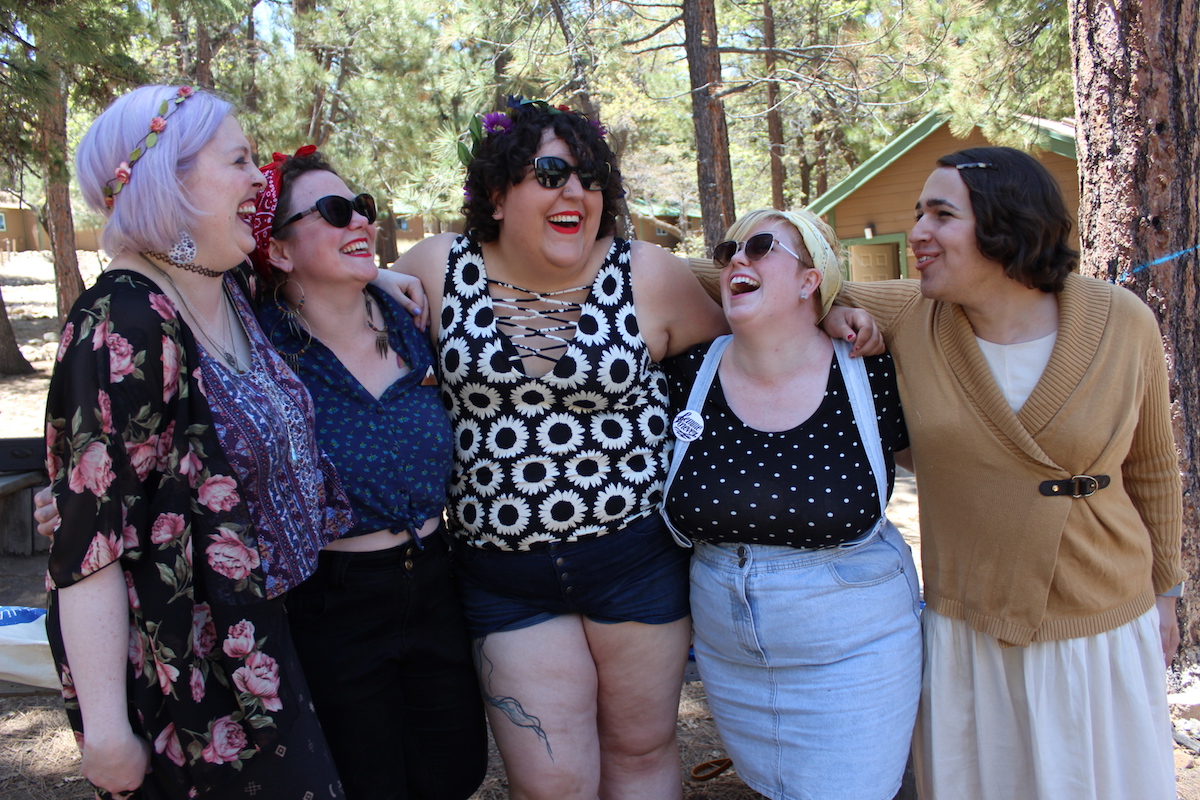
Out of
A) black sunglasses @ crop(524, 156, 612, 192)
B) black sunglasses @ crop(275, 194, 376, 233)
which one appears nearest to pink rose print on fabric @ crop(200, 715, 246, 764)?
black sunglasses @ crop(275, 194, 376, 233)

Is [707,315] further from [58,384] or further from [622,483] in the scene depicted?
[58,384]

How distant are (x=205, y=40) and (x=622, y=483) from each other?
11.6m

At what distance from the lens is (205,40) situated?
11.3 metres

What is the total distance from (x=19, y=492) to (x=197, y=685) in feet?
14.3

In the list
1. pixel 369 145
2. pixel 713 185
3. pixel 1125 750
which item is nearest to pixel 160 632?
pixel 1125 750

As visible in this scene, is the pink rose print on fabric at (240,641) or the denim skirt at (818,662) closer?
the pink rose print on fabric at (240,641)

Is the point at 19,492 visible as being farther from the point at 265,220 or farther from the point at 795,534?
the point at 795,534

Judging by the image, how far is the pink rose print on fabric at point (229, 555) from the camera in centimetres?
173

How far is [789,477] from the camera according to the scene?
2.18 meters

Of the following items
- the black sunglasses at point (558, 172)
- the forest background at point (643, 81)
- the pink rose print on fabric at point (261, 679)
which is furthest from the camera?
the forest background at point (643, 81)

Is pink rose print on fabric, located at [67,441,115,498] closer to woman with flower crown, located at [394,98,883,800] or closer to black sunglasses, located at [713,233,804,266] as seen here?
woman with flower crown, located at [394,98,883,800]

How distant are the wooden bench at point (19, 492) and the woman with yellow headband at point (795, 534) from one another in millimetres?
4581

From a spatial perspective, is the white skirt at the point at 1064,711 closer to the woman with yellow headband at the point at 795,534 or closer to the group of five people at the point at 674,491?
the group of five people at the point at 674,491

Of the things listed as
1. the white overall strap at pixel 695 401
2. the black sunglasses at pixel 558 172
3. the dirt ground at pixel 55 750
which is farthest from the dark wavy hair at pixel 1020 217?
the dirt ground at pixel 55 750
